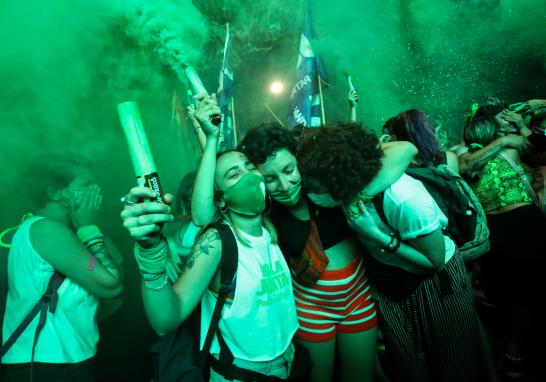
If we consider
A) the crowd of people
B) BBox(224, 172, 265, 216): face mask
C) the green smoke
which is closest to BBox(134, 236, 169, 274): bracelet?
the crowd of people

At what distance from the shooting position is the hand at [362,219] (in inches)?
58.3

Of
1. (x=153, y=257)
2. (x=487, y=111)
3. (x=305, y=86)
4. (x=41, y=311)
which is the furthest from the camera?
(x=305, y=86)

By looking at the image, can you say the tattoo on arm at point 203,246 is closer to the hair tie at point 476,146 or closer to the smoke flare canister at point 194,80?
the smoke flare canister at point 194,80

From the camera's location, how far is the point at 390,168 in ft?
4.97

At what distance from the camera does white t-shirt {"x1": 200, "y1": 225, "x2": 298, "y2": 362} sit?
4.21ft

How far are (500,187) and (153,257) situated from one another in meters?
3.18

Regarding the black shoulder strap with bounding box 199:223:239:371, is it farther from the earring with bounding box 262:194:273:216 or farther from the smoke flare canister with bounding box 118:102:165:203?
the smoke flare canister with bounding box 118:102:165:203

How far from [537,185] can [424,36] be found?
631 cm

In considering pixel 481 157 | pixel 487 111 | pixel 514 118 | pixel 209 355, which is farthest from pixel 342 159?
pixel 514 118

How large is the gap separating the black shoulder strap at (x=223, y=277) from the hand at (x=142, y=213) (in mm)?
577

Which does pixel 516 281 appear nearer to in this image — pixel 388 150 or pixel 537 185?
pixel 537 185

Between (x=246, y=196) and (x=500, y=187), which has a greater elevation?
(x=246, y=196)

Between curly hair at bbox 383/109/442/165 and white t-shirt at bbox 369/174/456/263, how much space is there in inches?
35.3

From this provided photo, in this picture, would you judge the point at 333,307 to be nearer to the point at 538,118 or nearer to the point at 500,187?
the point at 500,187
